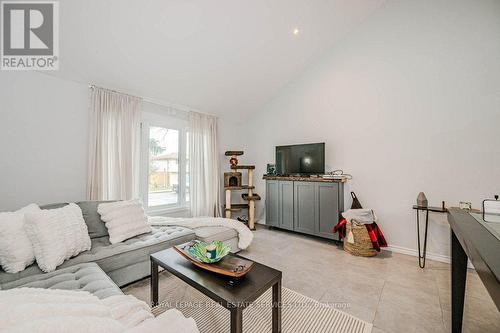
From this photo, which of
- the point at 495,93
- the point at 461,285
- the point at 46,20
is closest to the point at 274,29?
the point at 46,20

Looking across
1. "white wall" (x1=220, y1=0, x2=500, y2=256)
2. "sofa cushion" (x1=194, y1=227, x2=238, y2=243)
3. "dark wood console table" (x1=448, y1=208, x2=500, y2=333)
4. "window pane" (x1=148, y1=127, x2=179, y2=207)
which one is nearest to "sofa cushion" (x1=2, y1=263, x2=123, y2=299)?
"sofa cushion" (x1=194, y1=227, x2=238, y2=243)

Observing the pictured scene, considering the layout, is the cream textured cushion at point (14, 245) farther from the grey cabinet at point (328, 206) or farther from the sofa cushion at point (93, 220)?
the grey cabinet at point (328, 206)

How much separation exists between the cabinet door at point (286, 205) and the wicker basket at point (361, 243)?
1068 millimetres

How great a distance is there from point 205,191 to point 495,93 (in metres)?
4.24

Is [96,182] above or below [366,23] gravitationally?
below

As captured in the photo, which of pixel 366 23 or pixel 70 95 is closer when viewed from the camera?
pixel 70 95

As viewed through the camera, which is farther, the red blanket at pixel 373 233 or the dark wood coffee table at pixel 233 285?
the red blanket at pixel 373 233

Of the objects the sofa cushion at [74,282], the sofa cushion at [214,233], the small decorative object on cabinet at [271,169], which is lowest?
the sofa cushion at [214,233]

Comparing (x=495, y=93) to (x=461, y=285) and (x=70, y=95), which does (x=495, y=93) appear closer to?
(x=461, y=285)

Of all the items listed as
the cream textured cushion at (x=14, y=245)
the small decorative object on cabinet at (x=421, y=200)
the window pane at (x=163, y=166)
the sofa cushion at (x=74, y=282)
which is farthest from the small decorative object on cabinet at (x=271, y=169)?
the cream textured cushion at (x=14, y=245)

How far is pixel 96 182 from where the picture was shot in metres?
2.71

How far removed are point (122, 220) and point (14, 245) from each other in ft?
2.51

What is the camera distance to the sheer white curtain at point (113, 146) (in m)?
2.71

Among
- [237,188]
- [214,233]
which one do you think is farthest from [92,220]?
[237,188]
